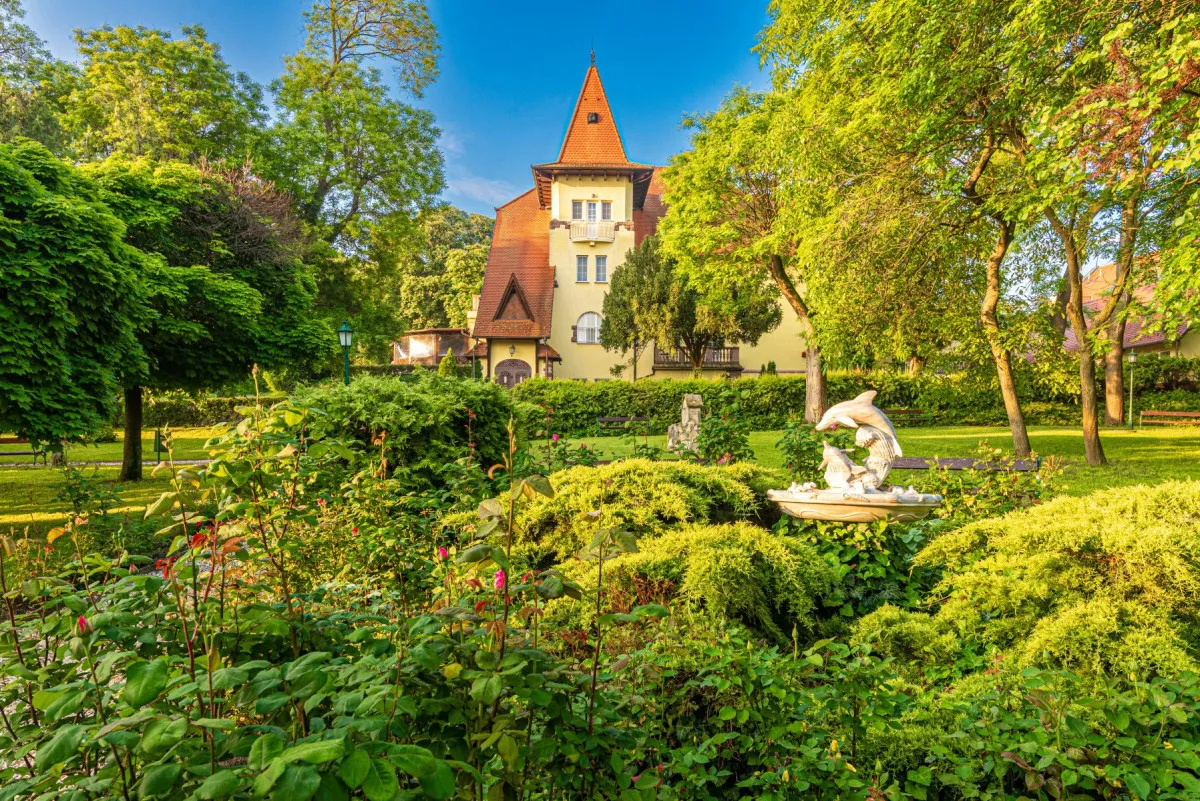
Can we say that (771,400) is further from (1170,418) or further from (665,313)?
(1170,418)

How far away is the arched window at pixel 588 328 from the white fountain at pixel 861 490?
27.5 meters

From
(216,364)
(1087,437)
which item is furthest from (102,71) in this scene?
(1087,437)

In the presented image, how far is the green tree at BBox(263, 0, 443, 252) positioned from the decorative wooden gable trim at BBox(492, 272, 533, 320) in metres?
8.14

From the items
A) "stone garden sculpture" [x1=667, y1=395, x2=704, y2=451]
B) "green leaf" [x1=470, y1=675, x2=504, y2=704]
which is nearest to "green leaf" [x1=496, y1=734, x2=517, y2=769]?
"green leaf" [x1=470, y1=675, x2=504, y2=704]

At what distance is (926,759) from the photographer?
6.50ft

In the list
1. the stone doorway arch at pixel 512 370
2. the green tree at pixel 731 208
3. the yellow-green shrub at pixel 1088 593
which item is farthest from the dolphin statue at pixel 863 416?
the stone doorway arch at pixel 512 370

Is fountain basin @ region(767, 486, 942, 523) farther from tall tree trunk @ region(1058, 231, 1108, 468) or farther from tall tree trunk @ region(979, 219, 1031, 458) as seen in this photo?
tall tree trunk @ region(1058, 231, 1108, 468)

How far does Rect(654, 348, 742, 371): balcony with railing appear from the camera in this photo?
29.5m

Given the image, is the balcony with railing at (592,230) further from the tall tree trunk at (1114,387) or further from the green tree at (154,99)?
the tall tree trunk at (1114,387)

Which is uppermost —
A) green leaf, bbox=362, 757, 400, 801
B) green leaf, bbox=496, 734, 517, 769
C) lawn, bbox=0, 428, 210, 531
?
green leaf, bbox=362, 757, 400, 801

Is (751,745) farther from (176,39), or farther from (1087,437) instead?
(176,39)

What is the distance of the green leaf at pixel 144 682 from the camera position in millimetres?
1021

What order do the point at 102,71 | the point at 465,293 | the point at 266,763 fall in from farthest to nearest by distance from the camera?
the point at 465,293 < the point at 102,71 < the point at 266,763

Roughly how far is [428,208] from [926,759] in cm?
2494
